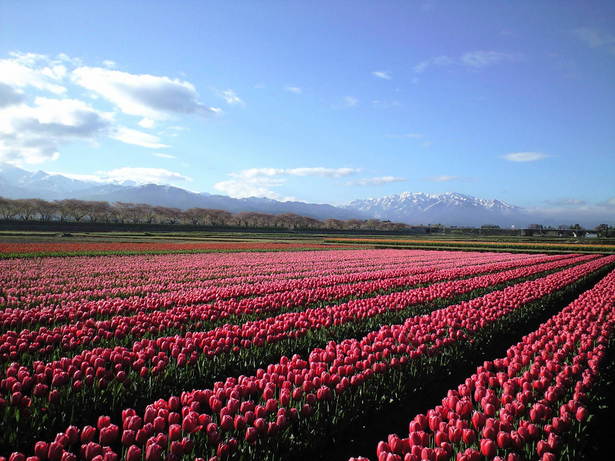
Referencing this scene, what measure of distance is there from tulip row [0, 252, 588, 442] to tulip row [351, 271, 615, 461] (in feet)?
9.81

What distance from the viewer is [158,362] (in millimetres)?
5492

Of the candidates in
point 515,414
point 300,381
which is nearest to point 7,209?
point 300,381

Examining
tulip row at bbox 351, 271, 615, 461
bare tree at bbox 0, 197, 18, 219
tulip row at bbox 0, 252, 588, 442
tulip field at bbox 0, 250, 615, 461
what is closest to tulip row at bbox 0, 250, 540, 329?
tulip field at bbox 0, 250, 615, 461

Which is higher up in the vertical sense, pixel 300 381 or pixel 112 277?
pixel 300 381

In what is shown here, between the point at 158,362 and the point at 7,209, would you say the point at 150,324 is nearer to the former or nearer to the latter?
the point at 158,362

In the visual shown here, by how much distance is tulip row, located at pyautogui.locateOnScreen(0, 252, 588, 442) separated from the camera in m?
4.60

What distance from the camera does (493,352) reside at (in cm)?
860

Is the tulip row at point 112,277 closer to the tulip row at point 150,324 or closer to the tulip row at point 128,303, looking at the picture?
the tulip row at point 128,303

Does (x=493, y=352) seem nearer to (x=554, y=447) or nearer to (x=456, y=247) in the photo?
(x=554, y=447)

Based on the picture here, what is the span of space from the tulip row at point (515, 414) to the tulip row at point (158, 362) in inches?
118

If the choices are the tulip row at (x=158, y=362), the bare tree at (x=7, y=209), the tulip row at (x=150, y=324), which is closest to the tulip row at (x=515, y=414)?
the tulip row at (x=158, y=362)

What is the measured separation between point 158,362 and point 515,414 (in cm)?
439

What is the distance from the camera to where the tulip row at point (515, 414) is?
3492 millimetres

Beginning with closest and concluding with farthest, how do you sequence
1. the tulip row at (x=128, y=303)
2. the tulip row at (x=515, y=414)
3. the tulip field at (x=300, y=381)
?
the tulip row at (x=515, y=414)
the tulip field at (x=300, y=381)
the tulip row at (x=128, y=303)
